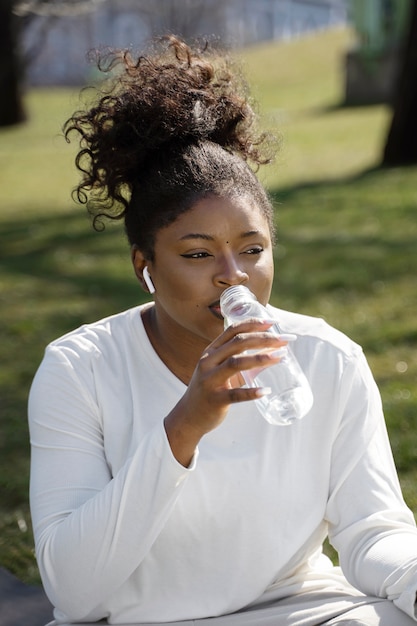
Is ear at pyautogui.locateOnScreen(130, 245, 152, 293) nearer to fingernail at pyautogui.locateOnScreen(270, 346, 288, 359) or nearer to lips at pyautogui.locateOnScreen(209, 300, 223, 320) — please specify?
lips at pyautogui.locateOnScreen(209, 300, 223, 320)

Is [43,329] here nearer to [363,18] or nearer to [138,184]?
[138,184]

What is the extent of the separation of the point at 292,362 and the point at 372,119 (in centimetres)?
1807

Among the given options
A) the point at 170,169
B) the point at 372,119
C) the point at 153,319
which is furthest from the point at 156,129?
the point at 372,119

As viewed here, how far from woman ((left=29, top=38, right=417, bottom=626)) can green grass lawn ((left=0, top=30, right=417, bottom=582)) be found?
710 mm

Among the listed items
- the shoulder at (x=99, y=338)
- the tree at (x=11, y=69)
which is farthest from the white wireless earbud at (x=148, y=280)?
the tree at (x=11, y=69)

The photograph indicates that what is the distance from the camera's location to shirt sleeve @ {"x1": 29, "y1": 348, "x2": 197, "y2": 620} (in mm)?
2230

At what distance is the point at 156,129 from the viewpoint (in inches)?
104

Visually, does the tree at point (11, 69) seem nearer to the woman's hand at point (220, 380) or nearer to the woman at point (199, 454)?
the woman at point (199, 454)

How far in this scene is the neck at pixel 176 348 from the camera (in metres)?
2.61

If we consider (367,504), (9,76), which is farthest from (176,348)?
(9,76)

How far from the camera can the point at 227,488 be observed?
8.18ft

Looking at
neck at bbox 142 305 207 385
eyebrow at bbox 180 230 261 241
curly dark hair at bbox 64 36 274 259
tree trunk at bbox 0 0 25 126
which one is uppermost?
curly dark hair at bbox 64 36 274 259

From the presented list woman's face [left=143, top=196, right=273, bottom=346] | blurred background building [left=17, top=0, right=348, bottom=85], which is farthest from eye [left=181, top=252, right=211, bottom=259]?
blurred background building [left=17, top=0, right=348, bottom=85]

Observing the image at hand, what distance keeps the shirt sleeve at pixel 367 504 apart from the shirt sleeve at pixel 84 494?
1.60ft
